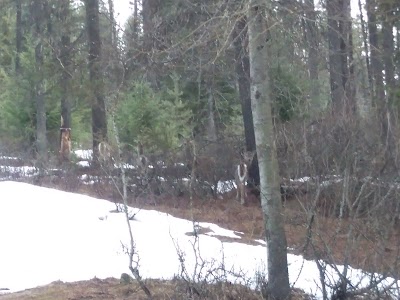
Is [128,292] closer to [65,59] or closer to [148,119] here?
[148,119]

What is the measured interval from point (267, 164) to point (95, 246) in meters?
4.07

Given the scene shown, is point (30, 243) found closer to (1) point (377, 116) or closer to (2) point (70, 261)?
(2) point (70, 261)

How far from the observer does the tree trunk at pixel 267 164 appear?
293 inches

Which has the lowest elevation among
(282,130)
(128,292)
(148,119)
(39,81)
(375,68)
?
(128,292)

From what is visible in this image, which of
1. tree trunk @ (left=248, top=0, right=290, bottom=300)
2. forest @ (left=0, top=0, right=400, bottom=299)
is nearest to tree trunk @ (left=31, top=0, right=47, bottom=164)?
forest @ (left=0, top=0, right=400, bottom=299)

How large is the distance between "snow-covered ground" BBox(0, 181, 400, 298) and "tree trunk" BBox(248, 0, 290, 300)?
1.44 feet

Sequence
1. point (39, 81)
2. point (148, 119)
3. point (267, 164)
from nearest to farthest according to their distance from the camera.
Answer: point (267, 164)
point (148, 119)
point (39, 81)

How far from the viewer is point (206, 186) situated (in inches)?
644

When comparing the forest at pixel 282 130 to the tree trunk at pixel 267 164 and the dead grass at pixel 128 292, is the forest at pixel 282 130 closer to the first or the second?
the tree trunk at pixel 267 164

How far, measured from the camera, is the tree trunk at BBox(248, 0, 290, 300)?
7434mm

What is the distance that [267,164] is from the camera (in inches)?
293

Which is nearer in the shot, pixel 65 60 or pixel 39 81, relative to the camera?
pixel 65 60

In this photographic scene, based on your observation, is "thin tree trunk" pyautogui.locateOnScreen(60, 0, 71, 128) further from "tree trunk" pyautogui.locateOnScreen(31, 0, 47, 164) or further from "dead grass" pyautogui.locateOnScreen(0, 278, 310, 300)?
"dead grass" pyautogui.locateOnScreen(0, 278, 310, 300)

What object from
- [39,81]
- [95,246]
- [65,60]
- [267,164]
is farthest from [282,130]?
[39,81]
